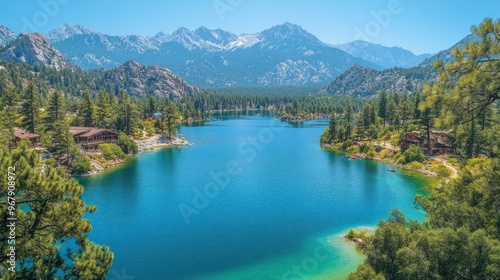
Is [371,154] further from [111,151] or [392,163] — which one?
[111,151]

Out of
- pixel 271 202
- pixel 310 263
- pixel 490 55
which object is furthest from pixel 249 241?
pixel 490 55

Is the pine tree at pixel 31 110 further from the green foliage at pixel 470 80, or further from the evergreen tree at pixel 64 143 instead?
the green foliage at pixel 470 80

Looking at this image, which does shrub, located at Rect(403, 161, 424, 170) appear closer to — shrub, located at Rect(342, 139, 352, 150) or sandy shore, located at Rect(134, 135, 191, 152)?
shrub, located at Rect(342, 139, 352, 150)

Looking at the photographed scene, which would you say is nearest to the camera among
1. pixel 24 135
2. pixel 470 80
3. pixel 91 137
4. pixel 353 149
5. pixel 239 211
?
pixel 470 80

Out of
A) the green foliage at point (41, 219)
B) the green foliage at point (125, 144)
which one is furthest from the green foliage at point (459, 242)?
the green foliage at point (125, 144)

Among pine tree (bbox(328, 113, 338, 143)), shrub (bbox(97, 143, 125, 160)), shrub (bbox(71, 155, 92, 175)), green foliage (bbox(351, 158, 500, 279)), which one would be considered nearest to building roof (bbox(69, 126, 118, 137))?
shrub (bbox(97, 143, 125, 160))

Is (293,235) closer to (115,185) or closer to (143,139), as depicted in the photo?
(115,185)

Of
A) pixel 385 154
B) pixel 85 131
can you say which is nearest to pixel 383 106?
pixel 385 154
